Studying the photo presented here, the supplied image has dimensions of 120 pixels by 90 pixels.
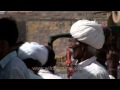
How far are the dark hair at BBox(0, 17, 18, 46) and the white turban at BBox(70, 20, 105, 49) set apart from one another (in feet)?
2.28

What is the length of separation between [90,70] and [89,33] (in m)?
0.37

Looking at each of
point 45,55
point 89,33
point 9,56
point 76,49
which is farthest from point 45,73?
point 9,56

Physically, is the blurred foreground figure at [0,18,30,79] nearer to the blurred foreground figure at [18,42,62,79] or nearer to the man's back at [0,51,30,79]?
the man's back at [0,51,30,79]

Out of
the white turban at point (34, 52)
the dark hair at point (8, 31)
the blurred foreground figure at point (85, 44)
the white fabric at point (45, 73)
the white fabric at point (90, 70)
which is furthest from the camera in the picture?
the white fabric at point (45, 73)

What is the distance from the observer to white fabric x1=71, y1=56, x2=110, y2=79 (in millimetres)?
3660

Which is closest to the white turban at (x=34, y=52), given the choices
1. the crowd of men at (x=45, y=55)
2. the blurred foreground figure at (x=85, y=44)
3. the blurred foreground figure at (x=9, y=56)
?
the crowd of men at (x=45, y=55)

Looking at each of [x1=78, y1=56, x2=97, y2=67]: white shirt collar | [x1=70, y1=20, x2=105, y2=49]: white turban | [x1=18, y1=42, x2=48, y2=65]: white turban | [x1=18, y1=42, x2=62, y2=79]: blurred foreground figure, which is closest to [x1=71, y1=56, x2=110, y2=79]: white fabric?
[x1=78, y1=56, x2=97, y2=67]: white shirt collar

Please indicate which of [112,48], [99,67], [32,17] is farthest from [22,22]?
[99,67]

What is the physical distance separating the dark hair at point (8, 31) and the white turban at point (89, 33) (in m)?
0.70

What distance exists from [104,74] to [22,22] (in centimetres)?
871

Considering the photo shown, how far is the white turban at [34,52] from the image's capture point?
156 inches

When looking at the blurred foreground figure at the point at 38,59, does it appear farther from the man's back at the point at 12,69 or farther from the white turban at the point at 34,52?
the man's back at the point at 12,69
